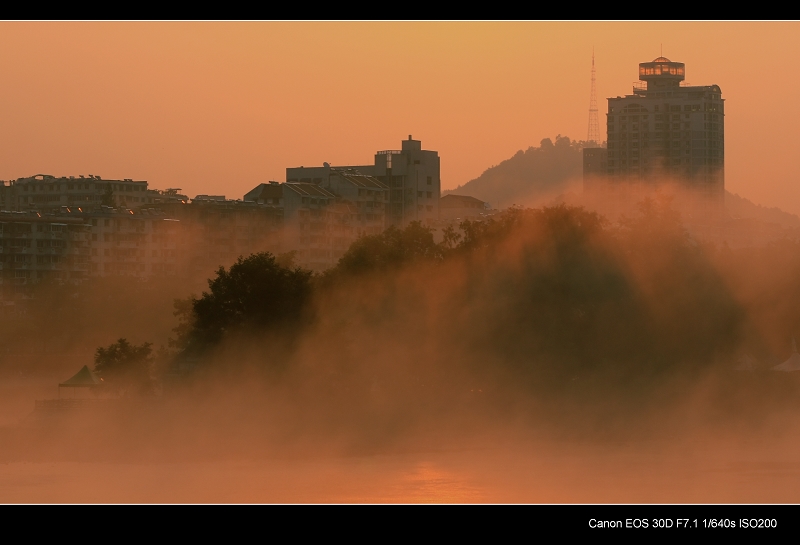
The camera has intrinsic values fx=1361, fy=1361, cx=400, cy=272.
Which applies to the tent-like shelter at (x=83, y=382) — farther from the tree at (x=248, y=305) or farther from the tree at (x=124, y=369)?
the tree at (x=248, y=305)

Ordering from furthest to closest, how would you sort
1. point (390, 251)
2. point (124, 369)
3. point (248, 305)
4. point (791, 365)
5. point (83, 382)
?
1. point (390, 251)
2. point (791, 365)
3. point (124, 369)
4. point (248, 305)
5. point (83, 382)

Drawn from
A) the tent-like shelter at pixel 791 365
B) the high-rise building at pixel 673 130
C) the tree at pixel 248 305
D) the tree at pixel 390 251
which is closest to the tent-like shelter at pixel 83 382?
the tree at pixel 248 305

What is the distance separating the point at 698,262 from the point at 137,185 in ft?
209

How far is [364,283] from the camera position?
4781cm

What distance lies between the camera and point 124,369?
144 ft

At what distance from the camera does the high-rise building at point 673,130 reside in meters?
133

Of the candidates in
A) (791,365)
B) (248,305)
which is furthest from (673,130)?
(248,305)

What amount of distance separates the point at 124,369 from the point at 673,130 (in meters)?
97.7

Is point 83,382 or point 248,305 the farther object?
point 248,305

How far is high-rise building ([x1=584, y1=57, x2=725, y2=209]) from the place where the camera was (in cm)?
13312

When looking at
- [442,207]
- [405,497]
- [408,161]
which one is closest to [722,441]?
[405,497]

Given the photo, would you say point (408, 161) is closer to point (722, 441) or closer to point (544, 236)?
point (544, 236)

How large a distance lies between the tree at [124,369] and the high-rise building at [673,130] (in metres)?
96.0

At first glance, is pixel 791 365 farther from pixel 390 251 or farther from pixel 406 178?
pixel 406 178
